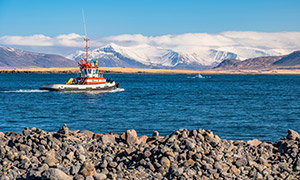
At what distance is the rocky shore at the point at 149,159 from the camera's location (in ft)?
41.3

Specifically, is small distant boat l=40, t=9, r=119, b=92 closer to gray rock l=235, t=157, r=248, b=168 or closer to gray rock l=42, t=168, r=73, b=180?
gray rock l=235, t=157, r=248, b=168

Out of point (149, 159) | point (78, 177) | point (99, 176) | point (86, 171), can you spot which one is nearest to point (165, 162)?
point (149, 159)

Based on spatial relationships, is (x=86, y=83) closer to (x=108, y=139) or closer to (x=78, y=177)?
(x=108, y=139)

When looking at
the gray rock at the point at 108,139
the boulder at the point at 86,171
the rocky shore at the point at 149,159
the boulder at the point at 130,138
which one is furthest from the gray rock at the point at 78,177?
the boulder at the point at 130,138

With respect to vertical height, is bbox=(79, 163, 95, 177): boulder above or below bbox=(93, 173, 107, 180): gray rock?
above

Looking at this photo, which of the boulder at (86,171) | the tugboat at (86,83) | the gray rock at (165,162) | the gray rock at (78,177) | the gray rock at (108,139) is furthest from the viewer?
the tugboat at (86,83)

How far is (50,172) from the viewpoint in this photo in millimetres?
11375

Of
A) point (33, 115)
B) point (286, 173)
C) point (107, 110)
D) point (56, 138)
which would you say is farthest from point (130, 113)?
point (286, 173)

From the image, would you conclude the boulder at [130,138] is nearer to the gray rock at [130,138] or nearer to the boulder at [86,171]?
the gray rock at [130,138]

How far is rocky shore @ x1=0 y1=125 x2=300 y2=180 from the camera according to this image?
41.3ft

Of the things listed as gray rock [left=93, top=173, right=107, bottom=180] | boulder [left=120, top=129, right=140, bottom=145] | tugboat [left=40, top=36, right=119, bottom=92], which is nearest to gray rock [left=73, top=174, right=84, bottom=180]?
gray rock [left=93, top=173, right=107, bottom=180]

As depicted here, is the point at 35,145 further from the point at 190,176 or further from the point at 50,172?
the point at 190,176

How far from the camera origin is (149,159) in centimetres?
1357

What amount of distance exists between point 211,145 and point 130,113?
30387 mm
